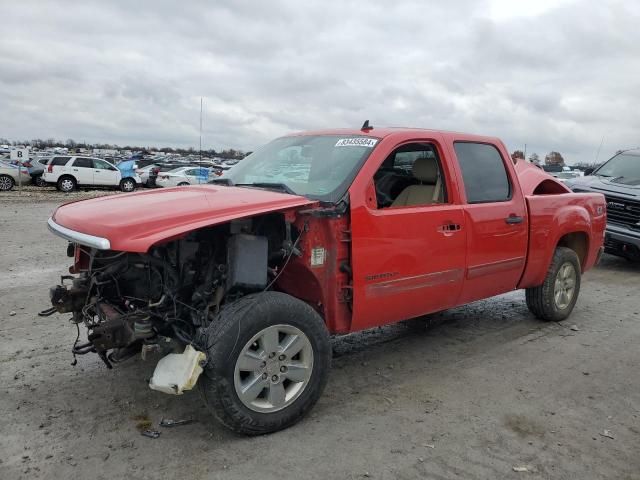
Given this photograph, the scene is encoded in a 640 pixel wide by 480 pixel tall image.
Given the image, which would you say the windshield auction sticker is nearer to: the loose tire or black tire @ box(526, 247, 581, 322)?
black tire @ box(526, 247, 581, 322)

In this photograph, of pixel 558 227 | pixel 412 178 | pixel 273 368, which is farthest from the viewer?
pixel 558 227

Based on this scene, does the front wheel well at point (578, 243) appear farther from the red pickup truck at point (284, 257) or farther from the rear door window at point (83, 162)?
the rear door window at point (83, 162)

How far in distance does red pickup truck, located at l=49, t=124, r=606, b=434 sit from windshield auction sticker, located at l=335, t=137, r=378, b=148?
15 mm

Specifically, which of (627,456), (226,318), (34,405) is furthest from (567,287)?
(34,405)

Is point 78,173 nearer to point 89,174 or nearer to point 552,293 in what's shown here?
point 89,174

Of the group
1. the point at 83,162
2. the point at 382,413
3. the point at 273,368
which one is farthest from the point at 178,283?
the point at 83,162

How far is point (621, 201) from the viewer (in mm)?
9094

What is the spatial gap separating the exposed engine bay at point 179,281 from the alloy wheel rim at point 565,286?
3459 mm

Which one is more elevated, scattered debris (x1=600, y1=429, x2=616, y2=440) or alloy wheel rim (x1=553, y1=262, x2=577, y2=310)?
alloy wheel rim (x1=553, y1=262, x2=577, y2=310)

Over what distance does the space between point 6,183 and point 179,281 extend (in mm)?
22715

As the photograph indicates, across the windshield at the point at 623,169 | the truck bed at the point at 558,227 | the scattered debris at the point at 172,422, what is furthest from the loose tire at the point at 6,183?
the truck bed at the point at 558,227

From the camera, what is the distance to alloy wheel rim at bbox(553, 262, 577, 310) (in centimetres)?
581

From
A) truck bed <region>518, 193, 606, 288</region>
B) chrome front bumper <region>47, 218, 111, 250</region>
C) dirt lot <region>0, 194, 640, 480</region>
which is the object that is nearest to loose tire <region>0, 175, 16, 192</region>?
dirt lot <region>0, 194, 640, 480</region>

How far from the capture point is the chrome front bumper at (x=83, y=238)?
290cm
